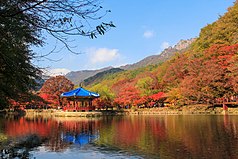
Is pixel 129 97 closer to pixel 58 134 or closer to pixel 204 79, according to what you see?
pixel 204 79

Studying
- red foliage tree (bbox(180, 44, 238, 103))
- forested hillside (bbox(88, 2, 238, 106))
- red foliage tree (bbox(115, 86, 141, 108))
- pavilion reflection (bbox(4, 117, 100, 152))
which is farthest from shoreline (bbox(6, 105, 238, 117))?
pavilion reflection (bbox(4, 117, 100, 152))

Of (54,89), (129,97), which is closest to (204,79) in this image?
(129,97)

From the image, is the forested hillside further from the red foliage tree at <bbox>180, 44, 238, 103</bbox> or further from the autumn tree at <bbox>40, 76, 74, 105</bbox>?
the autumn tree at <bbox>40, 76, 74, 105</bbox>

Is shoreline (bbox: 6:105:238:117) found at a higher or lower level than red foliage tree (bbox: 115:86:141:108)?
lower

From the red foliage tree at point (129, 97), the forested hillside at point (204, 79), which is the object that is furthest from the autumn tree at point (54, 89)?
the red foliage tree at point (129, 97)

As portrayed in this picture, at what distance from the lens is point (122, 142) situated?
11.5m

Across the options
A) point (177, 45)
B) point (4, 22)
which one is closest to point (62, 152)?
point (4, 22)

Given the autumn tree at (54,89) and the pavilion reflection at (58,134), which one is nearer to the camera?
the pavilion reflection at (58,134)

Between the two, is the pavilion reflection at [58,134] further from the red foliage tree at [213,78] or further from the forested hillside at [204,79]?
the forested hillside at [204,79]

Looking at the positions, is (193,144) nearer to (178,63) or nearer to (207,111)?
(207,111)

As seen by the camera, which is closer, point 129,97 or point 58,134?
point 58,134

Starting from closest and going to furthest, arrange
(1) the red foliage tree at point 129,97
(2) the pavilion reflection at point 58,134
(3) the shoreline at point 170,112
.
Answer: (2) the pavilion reflection at point 58,134, (3) the shoreline at point 170,112, (1) the red foliage tree at point 129,97

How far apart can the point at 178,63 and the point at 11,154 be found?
32.2 meters

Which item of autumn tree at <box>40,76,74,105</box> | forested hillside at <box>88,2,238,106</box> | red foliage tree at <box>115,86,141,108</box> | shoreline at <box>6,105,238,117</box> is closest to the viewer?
forested hillside at <box>88,2,238,106</box>
